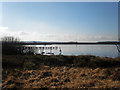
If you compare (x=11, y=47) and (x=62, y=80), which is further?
(x=11, y=47)

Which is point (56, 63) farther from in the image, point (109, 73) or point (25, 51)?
point (25, 51)

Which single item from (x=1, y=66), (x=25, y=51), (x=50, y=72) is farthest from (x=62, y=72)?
(x=25, y=51)

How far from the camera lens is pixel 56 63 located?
18.8 ft

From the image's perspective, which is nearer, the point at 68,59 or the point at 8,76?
the point at 8,76

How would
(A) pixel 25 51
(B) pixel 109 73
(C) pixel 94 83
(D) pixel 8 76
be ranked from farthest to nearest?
(A) pixel 25 51, (B) pixel 109 73, (D) pixel 8 76, (C) pixel 94 83

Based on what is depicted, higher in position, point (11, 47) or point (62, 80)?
point (11, 47)

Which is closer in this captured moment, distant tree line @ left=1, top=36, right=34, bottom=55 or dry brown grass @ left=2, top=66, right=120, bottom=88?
dry brown grass @ left=2, top=66, right=120, bottom=88

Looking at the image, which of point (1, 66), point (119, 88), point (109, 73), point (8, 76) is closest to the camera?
point (119, 88)

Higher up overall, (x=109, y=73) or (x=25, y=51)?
(x=25, y=51)

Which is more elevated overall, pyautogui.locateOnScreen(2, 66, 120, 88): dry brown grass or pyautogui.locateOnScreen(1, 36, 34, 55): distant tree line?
pyautogui.locateOnScreen(1, 36, 34, 55): distant tree line

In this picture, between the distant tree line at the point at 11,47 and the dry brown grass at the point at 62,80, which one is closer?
the dry brown grass at the point at 62,80

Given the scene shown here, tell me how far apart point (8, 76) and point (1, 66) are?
3.41ft

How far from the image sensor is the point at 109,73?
171 inches

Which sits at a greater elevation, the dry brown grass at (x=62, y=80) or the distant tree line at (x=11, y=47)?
the distant tree line at (x=11, y=47)
